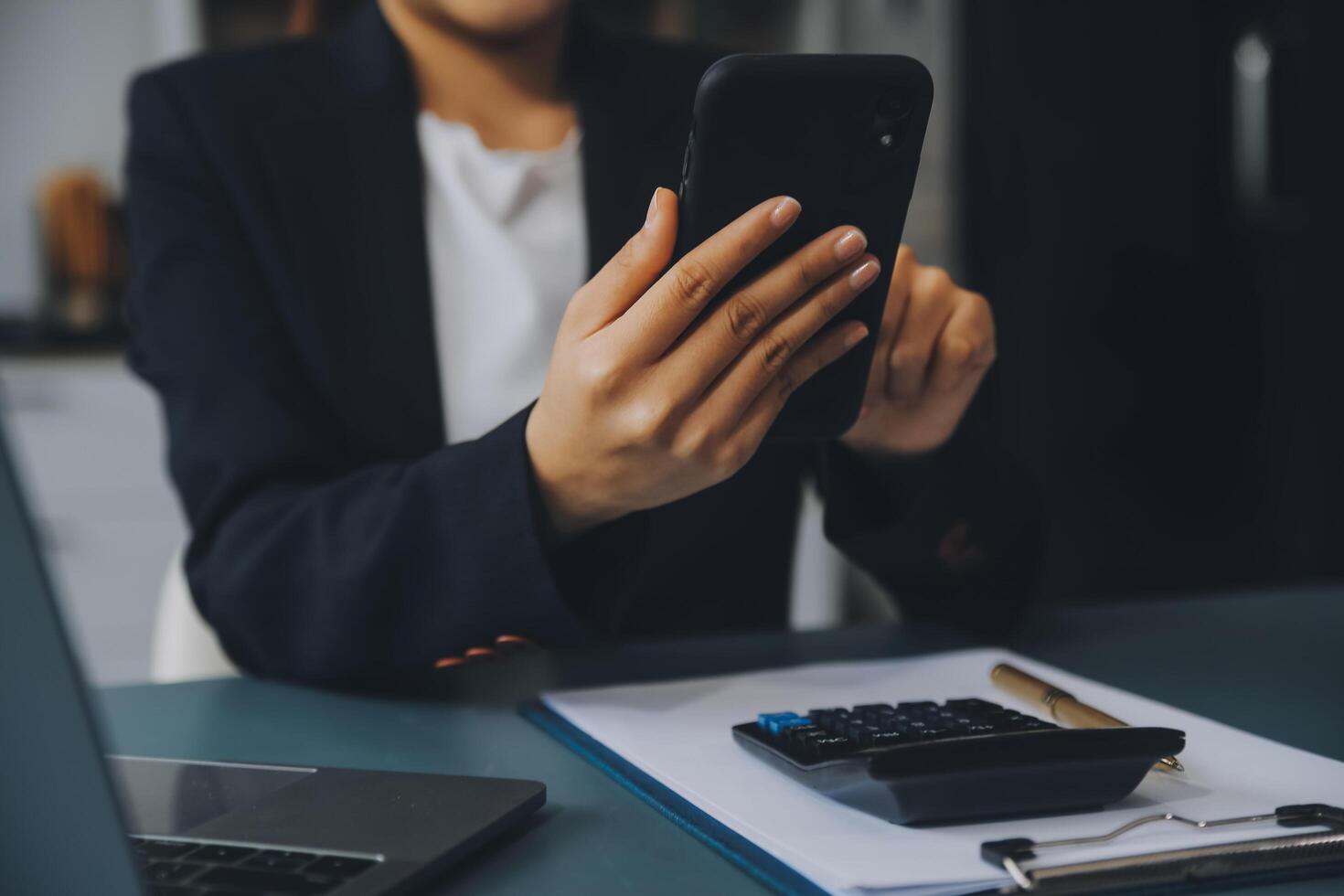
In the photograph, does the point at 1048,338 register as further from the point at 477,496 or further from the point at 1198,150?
the point at 477,496

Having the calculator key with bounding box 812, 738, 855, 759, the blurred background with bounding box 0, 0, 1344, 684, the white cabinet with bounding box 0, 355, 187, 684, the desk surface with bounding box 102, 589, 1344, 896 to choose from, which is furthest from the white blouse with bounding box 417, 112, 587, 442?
the blurred background with bounding box 0, 0, 1344, 684

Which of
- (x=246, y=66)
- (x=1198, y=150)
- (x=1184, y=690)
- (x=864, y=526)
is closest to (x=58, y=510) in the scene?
(x=246, y=66)

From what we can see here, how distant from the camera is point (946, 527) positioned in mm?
778

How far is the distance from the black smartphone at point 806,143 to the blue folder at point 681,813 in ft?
0.62

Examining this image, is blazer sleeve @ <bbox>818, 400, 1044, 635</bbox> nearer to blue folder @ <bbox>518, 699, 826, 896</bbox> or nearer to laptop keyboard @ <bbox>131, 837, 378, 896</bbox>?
blue folder @ <bbox>518, 699, 826, 896</bbox>

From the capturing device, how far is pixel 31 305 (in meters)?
2.29

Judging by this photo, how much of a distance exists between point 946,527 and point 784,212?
332mm

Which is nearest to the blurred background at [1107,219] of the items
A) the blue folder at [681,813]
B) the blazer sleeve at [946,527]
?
the blazer sleeve at [946,527]

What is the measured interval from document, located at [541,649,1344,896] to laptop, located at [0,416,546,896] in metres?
0.08

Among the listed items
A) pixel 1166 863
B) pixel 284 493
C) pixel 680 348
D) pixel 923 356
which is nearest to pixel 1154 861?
pixel 1166 863

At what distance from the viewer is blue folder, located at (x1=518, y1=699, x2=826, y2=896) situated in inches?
15.5

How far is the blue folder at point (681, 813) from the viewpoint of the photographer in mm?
394

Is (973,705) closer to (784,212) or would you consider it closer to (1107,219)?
(784,212)

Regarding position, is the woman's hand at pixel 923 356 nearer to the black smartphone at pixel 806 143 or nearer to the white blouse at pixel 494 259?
the black smartphone at pixel 806 143
